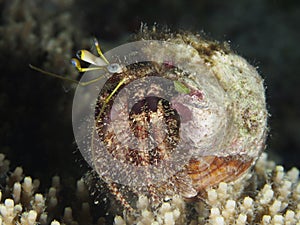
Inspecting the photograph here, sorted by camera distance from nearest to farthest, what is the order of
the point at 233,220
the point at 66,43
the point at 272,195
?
the point at 233,220 → the point at 272,195 → the point at 66,43

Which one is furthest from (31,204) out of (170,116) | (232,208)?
(232,208)

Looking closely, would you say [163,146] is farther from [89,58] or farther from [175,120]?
[89,58]

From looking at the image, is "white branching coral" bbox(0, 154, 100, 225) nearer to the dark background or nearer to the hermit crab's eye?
the dark background

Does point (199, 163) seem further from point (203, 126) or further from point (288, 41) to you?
point (288, 41)

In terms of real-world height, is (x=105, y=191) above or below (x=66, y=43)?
below

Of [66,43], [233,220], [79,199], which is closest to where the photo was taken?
[233,220]

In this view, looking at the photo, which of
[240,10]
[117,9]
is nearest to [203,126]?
[117,9]

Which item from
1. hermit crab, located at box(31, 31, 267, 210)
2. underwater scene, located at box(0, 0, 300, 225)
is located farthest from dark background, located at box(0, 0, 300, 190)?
hermit crab, located at box(31, 31, 267, 210)
